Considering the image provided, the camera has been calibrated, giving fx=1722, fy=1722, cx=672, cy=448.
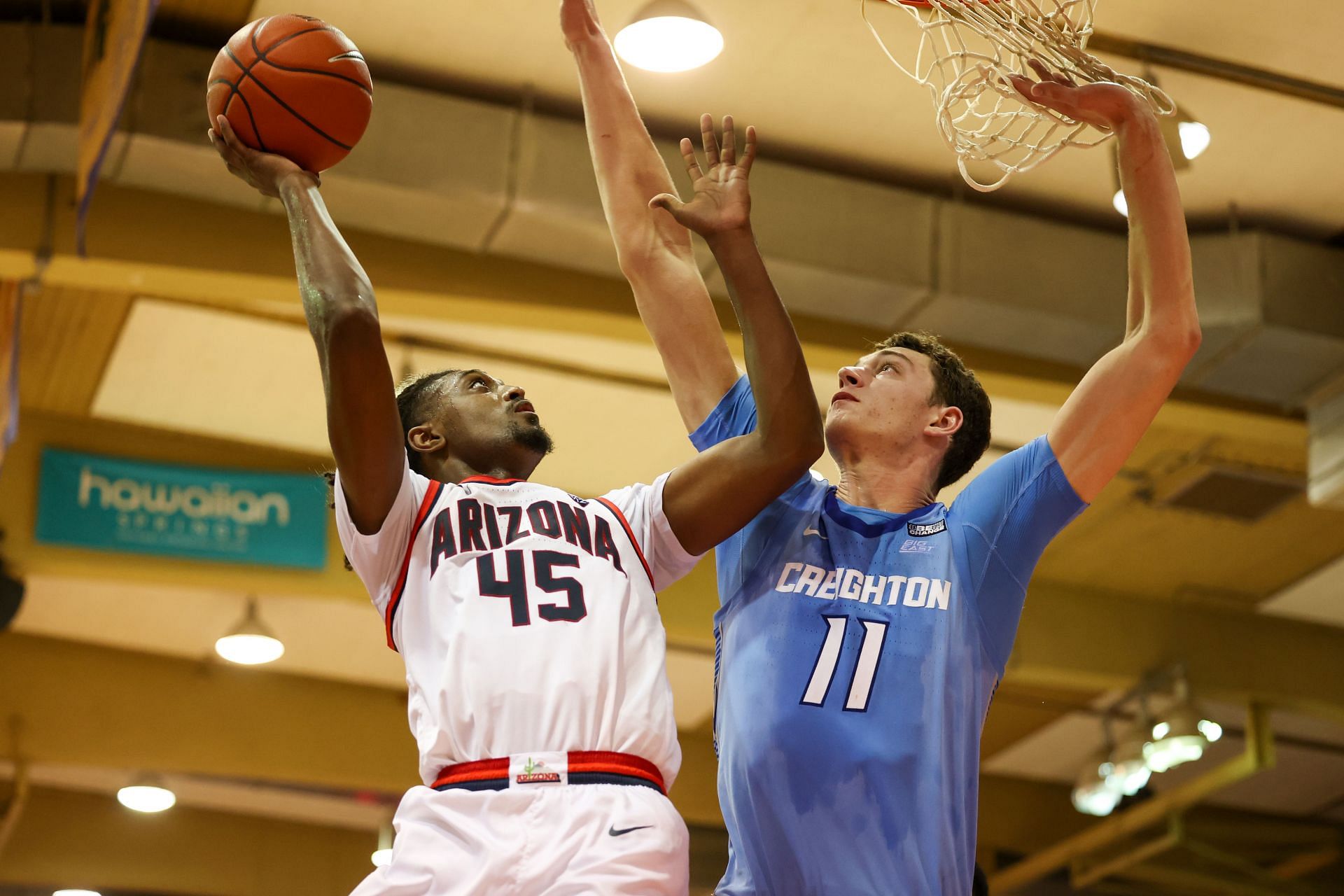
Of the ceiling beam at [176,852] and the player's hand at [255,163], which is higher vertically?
the ceiling beam at [176,852]

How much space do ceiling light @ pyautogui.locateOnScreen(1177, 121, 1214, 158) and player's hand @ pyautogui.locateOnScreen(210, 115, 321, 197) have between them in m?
4.08

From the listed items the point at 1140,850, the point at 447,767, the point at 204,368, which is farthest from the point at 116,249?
the point at 1140,850

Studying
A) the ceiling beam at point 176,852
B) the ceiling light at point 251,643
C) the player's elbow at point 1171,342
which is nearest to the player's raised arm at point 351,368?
the player's elbow at point 1171,342

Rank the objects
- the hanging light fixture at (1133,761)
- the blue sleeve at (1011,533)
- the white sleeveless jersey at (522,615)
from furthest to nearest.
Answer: the hanging light fixture at (1133,761), the blue sleeve at (1011,533), the white sleeveless jersey at (522,615)

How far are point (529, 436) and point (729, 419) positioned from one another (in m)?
0.41

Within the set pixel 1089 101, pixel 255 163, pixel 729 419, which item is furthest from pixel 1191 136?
pixel 255 163

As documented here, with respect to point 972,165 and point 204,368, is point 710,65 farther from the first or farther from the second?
point 204,368

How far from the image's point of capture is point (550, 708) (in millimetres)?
2707

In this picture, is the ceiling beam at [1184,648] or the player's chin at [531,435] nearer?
the player's chin at [531,435]

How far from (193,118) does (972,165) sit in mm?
3066

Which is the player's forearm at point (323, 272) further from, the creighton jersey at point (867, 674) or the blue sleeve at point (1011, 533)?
the blue sleeve at point (1011, 533)

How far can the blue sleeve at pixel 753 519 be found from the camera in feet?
10.7

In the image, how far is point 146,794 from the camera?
13172mm

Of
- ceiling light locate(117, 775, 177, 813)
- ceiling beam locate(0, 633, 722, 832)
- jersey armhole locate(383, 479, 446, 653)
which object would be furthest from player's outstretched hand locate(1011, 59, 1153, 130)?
ceiling light locate(117, 775, 177, 813)
